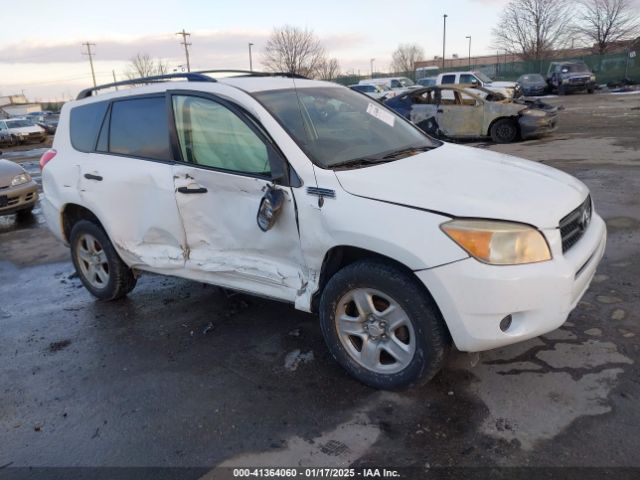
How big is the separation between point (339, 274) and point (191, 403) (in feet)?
3.89

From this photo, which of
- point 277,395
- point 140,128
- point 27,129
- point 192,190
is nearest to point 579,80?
point 27,129

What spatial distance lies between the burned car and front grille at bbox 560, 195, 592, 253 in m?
10.8

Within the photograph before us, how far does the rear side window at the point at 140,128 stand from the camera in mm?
3893

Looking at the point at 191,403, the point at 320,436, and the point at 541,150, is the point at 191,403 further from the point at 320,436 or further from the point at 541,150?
the point at 541,150

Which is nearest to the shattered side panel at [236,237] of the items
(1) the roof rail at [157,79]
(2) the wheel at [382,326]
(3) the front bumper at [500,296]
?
(2) the wheel at [382,326]

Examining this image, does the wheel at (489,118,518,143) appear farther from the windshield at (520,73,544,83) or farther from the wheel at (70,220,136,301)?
the windshield at (520,73,544,83)

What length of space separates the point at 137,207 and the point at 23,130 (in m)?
29.1

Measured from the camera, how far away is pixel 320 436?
2.69m

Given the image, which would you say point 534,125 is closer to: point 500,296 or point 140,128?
point 140,128

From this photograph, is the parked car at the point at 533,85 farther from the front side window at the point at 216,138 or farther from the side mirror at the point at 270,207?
the side mirror at the point at 270,207

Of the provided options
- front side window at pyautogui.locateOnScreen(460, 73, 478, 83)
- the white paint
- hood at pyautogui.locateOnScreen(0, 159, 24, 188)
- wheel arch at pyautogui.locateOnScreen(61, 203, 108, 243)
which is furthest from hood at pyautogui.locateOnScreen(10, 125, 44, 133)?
the white paint

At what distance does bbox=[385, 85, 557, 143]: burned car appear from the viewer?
1309cm

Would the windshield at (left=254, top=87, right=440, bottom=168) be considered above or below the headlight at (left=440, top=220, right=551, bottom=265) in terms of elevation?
above

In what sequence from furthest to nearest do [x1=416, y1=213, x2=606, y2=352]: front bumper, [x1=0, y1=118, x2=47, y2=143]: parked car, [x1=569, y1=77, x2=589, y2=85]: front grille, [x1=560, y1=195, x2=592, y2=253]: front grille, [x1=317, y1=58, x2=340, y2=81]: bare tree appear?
[x1=317, y1=58, x2=340, y2=81]: bare tree < [x1=569, y1=77, x2=589, y2=85]: front grille < [x1=0, y1=118, x2=47, y2=143]: parked car < [x1=560, y1=195, x2=592, y2=253]: front grille < [x1=416, y1=213, x2=606, y2=352]: front bumper
